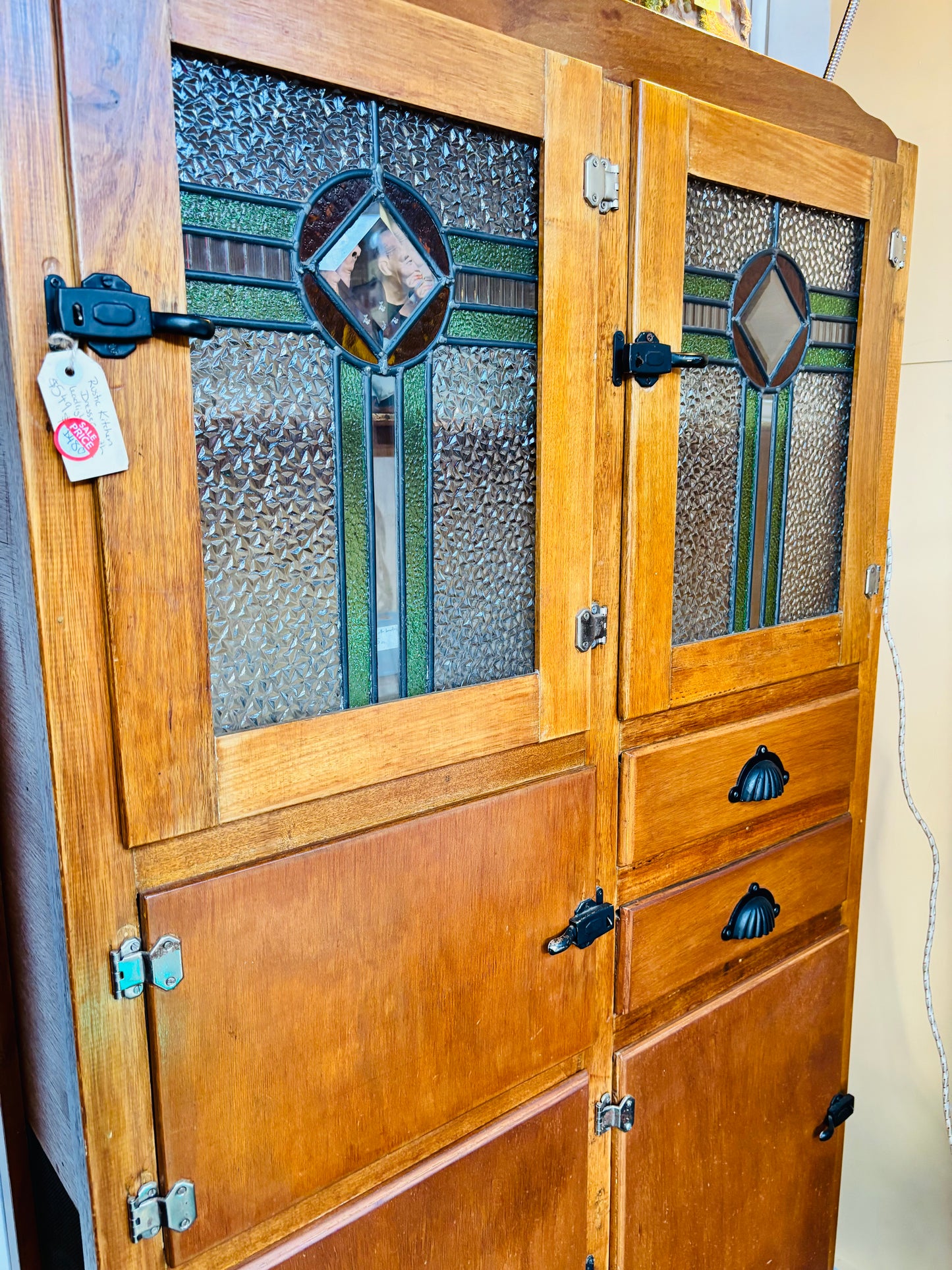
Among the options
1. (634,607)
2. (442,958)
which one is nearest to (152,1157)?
(442,958)

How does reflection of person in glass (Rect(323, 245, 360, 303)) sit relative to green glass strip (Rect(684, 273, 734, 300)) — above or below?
below

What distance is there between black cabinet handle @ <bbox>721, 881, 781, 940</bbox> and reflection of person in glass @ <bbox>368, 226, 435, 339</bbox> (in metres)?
0.83

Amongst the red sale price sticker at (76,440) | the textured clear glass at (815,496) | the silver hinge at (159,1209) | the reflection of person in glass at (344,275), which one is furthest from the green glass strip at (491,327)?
the silver hinge at (159,1209)

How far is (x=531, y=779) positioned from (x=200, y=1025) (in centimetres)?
38

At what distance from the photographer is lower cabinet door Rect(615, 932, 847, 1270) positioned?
1.10 meters

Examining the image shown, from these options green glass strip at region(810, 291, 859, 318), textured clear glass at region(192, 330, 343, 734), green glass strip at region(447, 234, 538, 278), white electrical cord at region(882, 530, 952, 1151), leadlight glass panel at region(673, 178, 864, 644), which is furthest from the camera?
white electrical cord at region(882, 530, 952, 1151)

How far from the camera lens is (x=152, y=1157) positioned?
0.73m

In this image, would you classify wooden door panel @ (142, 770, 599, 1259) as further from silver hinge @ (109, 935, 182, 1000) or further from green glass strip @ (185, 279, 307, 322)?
green glass strip @ (185, 279, 307, 322)

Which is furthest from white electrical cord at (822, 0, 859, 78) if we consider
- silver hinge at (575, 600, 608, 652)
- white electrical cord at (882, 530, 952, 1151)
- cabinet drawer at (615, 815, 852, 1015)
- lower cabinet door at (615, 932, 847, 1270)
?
lower cabinet door at (615, 932, 847, 1270)

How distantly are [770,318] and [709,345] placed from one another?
0.11 m

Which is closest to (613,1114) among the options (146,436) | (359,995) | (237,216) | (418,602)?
(359,995)

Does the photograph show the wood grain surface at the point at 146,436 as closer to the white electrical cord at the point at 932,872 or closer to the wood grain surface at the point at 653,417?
the wood grain surface at the point at 653,417

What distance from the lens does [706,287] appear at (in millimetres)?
1006

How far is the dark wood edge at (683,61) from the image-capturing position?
31.8 inches
